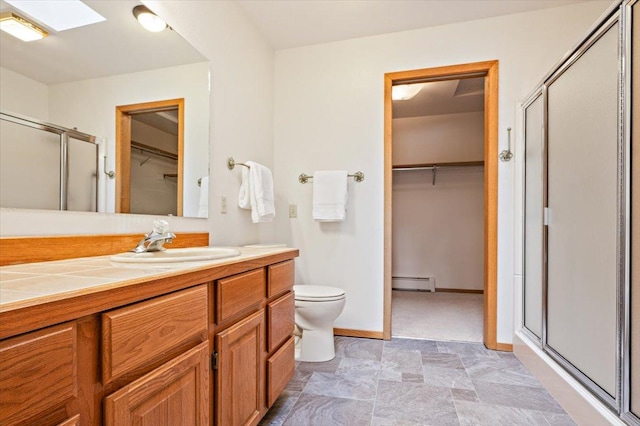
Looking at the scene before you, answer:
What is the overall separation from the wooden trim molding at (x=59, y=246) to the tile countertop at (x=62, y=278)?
0.09 feet

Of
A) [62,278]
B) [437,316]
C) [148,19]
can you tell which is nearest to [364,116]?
[148,19]

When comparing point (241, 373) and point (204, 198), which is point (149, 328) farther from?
point (204, 198)

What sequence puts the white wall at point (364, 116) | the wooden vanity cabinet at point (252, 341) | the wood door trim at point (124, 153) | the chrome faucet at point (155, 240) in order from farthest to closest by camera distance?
the white wall at point (364, 116) → the wood door trim at point (124, 153) → the chrome faucet at point (155, 240) → the wooden vanity cabinet at point (252, 341)

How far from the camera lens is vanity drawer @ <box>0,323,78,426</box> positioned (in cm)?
43

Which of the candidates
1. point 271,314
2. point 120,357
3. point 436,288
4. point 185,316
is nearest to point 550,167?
A: point 271,314

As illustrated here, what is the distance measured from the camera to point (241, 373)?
1.09 meters

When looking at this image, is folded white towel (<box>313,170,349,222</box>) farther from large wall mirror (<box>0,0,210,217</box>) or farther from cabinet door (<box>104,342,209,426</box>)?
cabinet door (<box>104,342,209,426</box>)

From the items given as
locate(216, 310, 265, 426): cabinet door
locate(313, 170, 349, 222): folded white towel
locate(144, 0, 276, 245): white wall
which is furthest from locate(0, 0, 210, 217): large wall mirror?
locate(313, 170, 349, 222): folded white towel

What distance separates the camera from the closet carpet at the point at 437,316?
247 centimetres

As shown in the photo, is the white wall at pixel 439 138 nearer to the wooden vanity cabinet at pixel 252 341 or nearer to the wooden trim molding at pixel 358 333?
the wooden trim molding at pixel 358 333

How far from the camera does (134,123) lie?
52.1 inches

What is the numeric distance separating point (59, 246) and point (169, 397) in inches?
25.0

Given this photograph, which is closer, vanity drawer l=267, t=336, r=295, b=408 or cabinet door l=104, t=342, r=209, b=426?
cabinet door l=104, t=342, r=209, b=426

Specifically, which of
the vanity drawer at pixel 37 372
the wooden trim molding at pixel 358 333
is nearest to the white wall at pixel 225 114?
the vanity drawer at pixel 37 372
